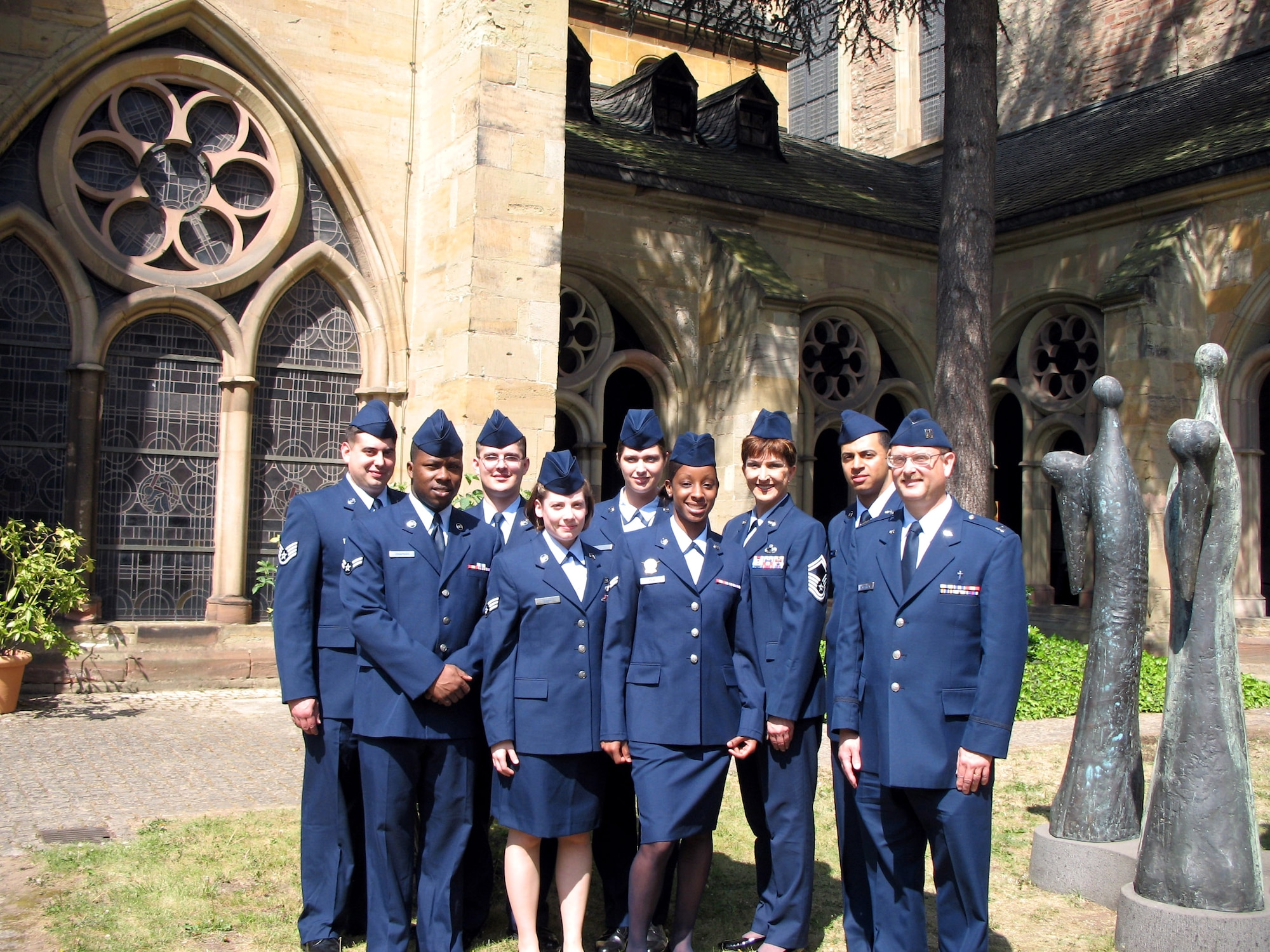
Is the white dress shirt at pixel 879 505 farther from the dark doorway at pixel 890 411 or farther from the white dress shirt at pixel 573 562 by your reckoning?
the dark doorway at pixel 890 411

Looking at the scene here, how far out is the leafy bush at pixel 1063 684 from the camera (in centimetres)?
991

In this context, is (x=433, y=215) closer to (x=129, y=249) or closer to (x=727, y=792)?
(x=129, y=249)

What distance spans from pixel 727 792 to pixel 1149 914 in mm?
2843

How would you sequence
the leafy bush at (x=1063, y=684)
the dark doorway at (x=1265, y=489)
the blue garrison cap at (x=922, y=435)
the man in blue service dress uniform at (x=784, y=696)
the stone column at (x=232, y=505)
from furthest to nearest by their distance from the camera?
the dark doorway at (x=1265, y=489) → the stone column at (x=232, y=505) → the leafy bush at (x=1063, y=684) → the man in blue service dress uniform at (x=784, y=696) → the blue garrison cap at (x=922, y=435)

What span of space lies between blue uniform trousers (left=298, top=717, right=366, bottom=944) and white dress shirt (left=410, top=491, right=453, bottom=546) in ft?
2.51

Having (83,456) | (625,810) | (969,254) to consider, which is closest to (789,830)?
(625,810)

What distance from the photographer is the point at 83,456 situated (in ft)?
31.8

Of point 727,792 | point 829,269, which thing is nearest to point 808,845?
point 727,792

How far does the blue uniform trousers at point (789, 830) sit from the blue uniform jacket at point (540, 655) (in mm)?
687

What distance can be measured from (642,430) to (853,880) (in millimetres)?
1807

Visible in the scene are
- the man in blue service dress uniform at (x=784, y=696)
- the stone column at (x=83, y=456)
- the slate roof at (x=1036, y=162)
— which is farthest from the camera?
the slate roof at (x=1036, y=162)

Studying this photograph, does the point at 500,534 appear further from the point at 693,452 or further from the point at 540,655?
the point at 693,452

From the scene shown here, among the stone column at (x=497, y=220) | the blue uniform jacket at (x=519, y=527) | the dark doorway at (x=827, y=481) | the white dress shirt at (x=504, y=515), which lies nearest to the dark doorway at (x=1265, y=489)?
the dark doorway at (x=827, y=481)

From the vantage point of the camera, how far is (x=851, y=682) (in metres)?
4.05
